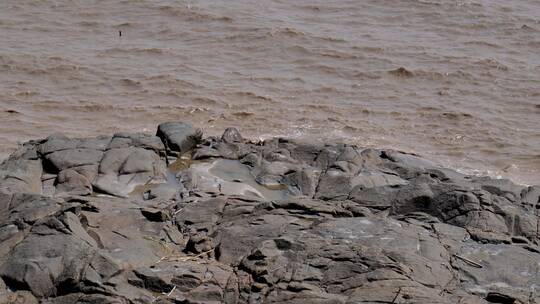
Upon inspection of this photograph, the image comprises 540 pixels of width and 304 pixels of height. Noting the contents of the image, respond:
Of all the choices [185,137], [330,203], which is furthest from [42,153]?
[330,203]

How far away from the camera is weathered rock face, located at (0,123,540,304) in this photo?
633 cm

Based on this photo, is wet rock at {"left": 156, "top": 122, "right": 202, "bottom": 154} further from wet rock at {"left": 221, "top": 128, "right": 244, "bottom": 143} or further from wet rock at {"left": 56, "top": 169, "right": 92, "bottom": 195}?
wet rock at {"left": 56, "top": 169, "right": 92, "bottom": 195}

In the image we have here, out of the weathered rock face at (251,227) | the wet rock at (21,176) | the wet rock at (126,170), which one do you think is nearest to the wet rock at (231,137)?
the weathered rock face at (251,227)

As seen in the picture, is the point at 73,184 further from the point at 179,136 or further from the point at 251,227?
the point at 251,227

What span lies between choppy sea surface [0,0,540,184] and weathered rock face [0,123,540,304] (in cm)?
268

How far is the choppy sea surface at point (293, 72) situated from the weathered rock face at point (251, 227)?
2.68m

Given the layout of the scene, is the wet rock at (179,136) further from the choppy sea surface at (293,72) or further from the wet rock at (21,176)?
the choppy sea surface at (293,72)

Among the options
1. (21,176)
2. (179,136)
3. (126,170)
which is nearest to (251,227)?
(126,170)

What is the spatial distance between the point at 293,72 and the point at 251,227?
811cm

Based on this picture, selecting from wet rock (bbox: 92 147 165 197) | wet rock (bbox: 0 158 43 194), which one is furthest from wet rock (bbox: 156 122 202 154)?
wet rock (bbox: 0 158 43 194)

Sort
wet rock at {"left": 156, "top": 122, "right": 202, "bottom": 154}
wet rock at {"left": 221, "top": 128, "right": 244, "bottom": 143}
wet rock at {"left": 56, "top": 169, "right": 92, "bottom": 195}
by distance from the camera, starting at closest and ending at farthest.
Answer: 1. wet rock at {"left": 56, "top": 169, "right": 92, "bottom": 195}
2. wet rock at {"left": 156, "top": 122, "right": 202, "bottom": 154}
3. wet rock at {"left": 221, "top": 128, "right": 244, "bottom": 143}

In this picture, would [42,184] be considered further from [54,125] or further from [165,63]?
[165,63]

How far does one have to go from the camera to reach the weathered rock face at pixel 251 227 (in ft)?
20.8

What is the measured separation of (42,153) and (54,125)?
3.35 meters
